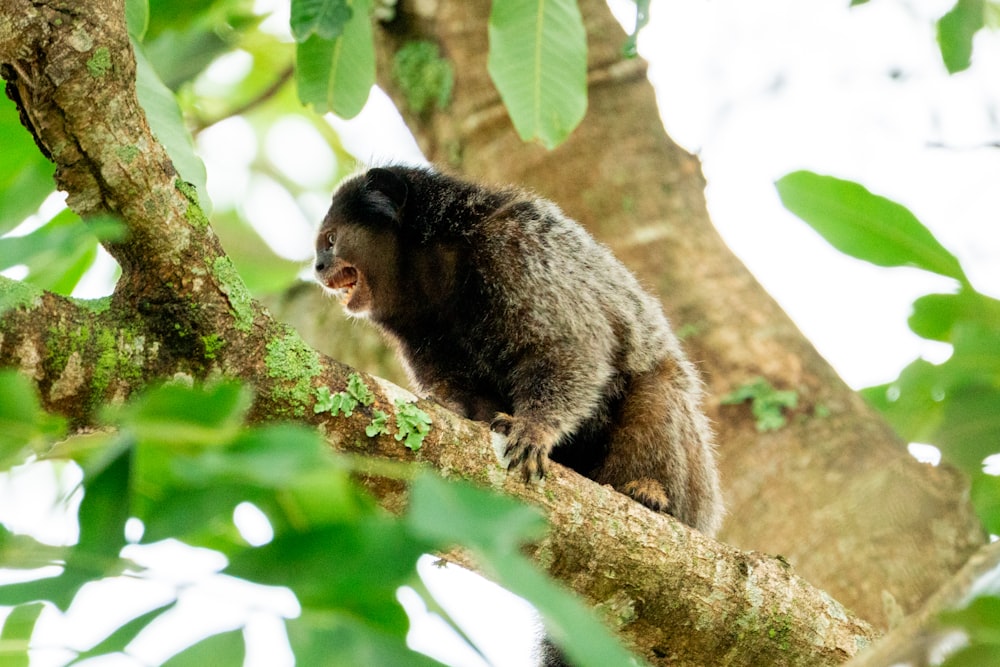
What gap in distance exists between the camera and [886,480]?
4.85 metres

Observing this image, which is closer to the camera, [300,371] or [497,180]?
[300,371]

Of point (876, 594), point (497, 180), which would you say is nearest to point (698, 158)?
point (497, 180)

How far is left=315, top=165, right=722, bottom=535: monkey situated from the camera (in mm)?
4535

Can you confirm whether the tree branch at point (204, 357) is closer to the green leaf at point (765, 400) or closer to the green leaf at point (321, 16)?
the green leaf at point (321, 16)

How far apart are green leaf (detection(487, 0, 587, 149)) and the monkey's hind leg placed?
1309mm

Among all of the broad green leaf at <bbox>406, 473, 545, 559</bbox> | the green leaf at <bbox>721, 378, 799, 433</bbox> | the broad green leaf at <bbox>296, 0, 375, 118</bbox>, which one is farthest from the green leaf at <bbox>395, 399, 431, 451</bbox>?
the green leaf at <bbox>721, 378, 799, 433</bbox>

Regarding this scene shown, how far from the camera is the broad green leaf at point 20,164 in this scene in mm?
2645

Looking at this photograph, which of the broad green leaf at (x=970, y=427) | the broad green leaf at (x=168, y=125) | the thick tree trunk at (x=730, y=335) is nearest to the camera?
the broad green leaf at (x=970, y=427)

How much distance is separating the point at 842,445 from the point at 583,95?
2.24m

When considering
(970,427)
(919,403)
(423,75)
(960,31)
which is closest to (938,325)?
(970,427)

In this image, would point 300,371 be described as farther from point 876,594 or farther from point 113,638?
point 876,594

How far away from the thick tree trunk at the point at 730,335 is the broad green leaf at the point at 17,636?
3.90 meters

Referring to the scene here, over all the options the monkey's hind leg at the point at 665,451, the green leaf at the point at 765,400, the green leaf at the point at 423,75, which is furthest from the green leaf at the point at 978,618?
the green leaf at the point at 423,75

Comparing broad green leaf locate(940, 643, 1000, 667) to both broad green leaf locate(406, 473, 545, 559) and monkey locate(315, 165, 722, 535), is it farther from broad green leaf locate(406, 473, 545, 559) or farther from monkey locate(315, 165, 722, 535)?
monkey locate(315, 165, 722, 535)
